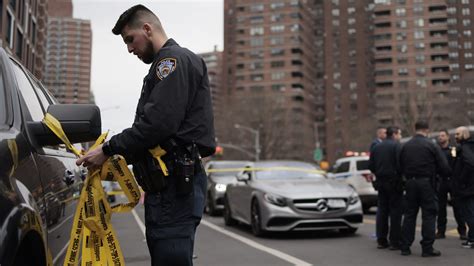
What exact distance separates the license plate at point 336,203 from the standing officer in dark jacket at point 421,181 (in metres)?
1.61

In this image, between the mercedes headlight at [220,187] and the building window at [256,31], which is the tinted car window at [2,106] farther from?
the building window at [256,31]

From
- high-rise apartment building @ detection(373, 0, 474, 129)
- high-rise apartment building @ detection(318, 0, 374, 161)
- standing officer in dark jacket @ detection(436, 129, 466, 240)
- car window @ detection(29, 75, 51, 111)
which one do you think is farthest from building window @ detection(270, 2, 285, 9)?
car window @ detection(29, 75, 51, 111)

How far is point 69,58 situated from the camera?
7.33 meters

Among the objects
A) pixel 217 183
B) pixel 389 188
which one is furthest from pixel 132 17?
pixel 217 183

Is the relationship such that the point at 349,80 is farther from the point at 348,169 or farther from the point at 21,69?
the point at 21,69

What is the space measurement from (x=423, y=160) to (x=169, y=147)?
5412mm

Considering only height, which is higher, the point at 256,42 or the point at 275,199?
the point at 256,42

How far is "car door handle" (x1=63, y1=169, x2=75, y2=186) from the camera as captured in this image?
3156mm

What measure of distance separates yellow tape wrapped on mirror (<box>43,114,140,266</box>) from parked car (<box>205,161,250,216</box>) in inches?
437

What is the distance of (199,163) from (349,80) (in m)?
107

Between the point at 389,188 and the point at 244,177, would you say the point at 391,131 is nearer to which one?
the point at 389,188

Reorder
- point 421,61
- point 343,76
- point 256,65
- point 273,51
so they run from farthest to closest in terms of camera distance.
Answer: point 256,65
point 273,51
point 343,76
point 421,61

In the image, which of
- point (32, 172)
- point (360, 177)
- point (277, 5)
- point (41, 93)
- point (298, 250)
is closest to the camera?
point (32, 172)

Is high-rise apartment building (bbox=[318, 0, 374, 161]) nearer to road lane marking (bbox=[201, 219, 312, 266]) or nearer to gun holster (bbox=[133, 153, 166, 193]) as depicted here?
road lane marking (bbox=[201, 219, 312, 266])
